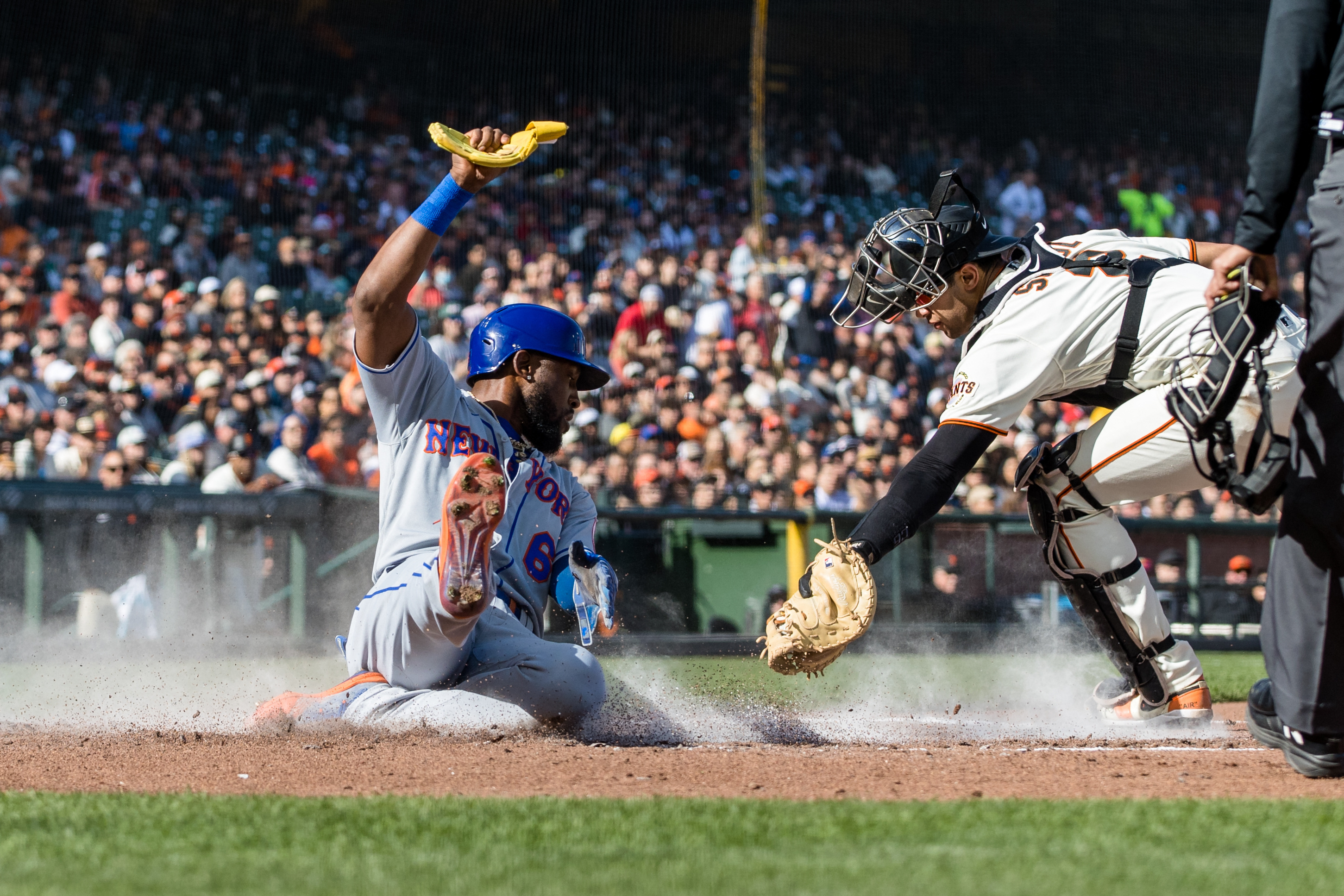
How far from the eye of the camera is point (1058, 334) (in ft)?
13.0

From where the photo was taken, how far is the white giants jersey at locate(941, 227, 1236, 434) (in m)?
3.88

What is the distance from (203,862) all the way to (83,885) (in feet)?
0.72

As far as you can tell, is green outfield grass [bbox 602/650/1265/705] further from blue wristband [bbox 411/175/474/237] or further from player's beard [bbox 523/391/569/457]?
blue wristband [bbox 411/175/474/237]

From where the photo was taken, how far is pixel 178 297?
36.6ft

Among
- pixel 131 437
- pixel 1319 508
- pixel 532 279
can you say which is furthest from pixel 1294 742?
pixel 532 279

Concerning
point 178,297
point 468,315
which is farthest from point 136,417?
point 468,315

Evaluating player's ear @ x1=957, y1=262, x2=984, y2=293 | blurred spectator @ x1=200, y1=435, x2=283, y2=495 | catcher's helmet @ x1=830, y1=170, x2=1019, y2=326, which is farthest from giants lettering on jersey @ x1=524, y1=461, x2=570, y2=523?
blurred spectator @ x1=200, y1=435, x2=283, y2=495

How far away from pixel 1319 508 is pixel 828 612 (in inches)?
50.9

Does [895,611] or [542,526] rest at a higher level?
[542,526]

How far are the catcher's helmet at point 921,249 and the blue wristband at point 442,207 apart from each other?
1.29 metres

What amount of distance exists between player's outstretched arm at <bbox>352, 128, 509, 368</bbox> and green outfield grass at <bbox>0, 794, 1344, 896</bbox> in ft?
4.90

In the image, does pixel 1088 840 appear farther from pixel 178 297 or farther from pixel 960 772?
pixel 178 297

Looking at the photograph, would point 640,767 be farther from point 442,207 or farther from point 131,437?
point 131,437

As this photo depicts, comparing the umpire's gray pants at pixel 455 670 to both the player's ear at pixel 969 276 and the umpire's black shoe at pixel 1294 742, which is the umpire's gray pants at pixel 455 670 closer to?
the player's ear at pixel 969 276
